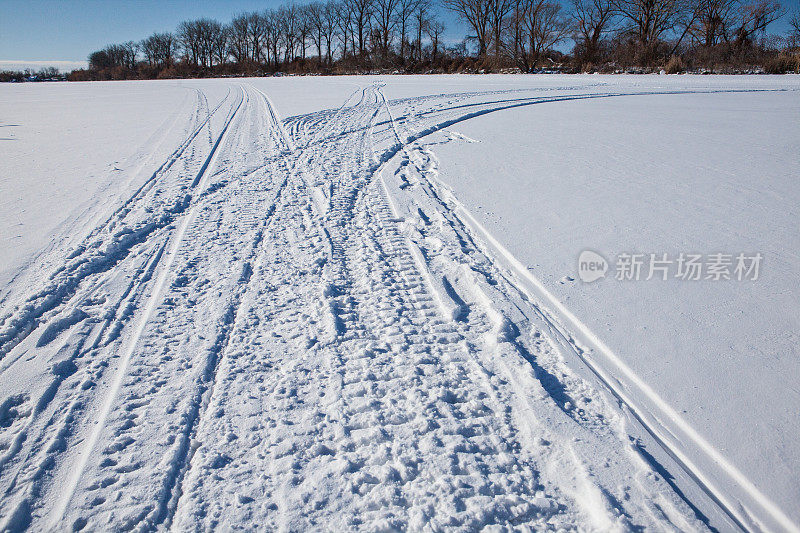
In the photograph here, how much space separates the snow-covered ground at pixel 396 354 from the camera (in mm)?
1848

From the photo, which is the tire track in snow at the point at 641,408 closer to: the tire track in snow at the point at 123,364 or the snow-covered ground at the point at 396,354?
the snow-covered ground at the point at 396,354

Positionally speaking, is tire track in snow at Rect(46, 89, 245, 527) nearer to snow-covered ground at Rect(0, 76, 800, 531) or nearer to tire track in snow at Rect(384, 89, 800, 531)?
snow-covered ground at Rect(0, 76, 800, 531)

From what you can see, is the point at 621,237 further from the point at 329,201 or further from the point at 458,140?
the point at 458,140

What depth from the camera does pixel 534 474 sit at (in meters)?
1.93

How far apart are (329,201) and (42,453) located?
3.62 m

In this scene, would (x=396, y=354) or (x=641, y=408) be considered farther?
(x=396, y=354)

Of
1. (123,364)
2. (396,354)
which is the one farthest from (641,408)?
(123,364)

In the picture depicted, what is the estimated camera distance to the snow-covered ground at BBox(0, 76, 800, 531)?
6.06ft

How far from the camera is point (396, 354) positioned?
2625 millimetres

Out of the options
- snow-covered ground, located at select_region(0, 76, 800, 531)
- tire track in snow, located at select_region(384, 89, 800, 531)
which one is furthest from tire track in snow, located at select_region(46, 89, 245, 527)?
tire track in snow, located at select_region(384, 89, 800, 531)

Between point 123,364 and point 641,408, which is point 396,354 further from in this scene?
point 123,364

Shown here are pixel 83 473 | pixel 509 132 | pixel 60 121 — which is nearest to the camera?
pixel 83 473

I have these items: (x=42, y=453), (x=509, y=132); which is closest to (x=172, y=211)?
(x=42, y=453)

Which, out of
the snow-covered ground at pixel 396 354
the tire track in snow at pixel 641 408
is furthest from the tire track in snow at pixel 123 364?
the tire track in snow at pixel 641 408
